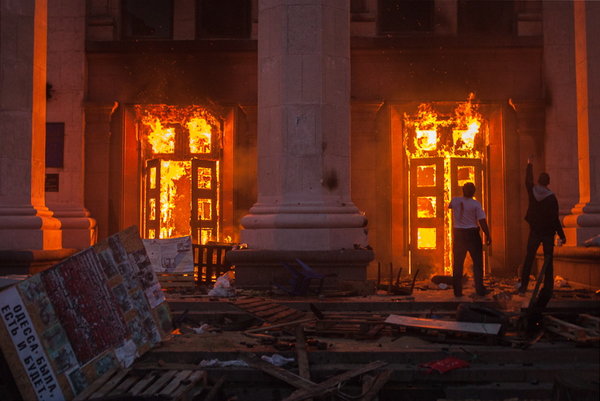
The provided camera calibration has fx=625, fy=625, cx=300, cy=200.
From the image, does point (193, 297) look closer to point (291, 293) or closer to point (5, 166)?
point (291, 293)

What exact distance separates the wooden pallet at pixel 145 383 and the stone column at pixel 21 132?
6.19m

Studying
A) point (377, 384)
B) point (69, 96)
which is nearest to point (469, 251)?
point (377, 384)

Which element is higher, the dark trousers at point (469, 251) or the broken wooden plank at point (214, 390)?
the dark trousers at point (469, 251)

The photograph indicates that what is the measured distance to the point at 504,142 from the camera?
634 inches

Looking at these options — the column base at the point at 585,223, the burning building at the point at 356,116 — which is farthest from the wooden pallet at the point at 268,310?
the burning building at the point at 356,116

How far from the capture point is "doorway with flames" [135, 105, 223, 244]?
16.8 meters

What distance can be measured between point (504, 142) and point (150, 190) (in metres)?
9.43

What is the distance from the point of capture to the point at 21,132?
11.5 m

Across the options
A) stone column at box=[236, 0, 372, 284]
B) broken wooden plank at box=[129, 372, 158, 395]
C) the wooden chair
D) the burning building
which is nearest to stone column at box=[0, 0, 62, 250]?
the wooden chair

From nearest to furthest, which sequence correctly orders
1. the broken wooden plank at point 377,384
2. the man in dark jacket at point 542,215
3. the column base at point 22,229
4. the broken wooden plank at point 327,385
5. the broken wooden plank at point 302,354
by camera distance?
the broken wooden plank at point 327,385
the broken wooden plank at point 377,384
the broken wooden plank at point 302,354
the man in dark jacket at point 542,215
the column base at point 22,229

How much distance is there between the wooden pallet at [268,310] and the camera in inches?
318

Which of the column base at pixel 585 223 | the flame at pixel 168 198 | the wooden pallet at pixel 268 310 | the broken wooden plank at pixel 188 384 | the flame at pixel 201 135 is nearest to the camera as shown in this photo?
the broken wooden plank at pixel 188 384

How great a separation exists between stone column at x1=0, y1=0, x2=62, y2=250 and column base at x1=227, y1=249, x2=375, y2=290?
3.79m

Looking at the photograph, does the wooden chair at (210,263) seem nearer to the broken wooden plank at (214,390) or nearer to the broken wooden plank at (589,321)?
the broken wooden plank at (214,390)
